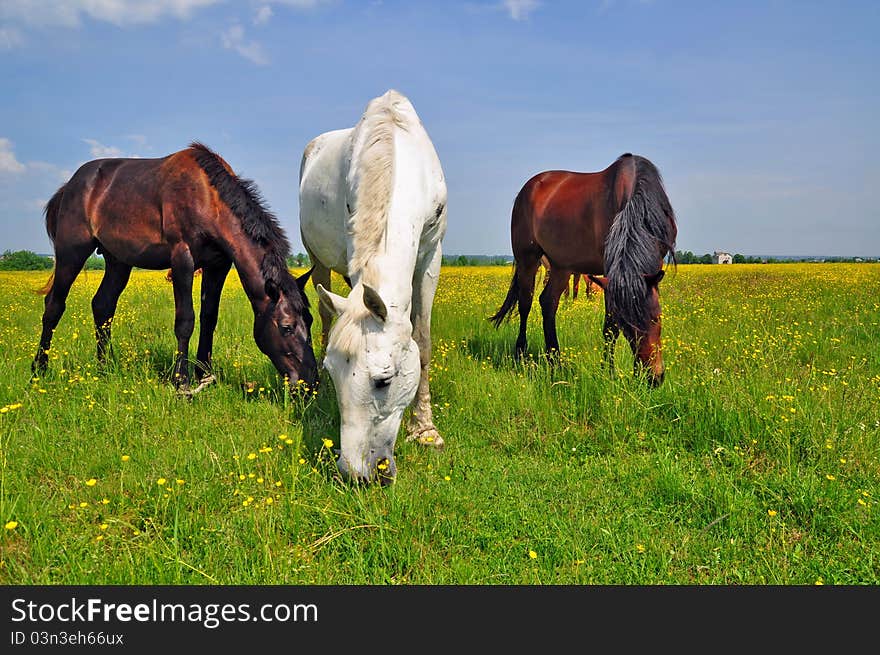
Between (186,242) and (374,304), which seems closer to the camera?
(374,304)

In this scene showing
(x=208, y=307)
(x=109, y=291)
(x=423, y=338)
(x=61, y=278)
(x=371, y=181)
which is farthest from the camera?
(x=109, y=291)

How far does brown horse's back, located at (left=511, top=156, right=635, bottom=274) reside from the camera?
240 inches

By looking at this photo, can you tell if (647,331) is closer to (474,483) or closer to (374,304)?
(474,483)

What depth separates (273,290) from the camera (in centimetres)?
514

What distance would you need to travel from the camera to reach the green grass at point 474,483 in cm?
269

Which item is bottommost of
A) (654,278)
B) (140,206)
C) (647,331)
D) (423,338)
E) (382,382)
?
(382,382)

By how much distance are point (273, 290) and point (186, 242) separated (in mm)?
1147

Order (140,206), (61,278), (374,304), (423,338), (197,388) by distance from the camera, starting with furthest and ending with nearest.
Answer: (61,278), (140,206), (197,388), (423,338), (374,304)

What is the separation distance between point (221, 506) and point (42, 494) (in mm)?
1082

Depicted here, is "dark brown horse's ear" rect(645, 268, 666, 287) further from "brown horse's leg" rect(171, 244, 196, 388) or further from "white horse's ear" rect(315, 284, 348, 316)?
"brown horse's leg" rect(171, 244, 196, 388)

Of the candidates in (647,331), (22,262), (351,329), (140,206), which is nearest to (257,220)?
(140,206)

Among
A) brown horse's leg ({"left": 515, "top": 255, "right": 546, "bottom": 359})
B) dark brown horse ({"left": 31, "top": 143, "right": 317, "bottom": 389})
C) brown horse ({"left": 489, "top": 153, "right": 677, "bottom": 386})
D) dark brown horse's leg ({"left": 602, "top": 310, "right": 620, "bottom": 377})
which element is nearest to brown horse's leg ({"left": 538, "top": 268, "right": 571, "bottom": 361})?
brown horse ({"left": 489, "top": 153, "right": 677, "bottom": 386})

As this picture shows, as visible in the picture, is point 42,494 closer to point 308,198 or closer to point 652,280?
point 308,198

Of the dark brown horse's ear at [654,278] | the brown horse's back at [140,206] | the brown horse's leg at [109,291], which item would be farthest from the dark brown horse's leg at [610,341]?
the brown horse's leg at [109,291]
